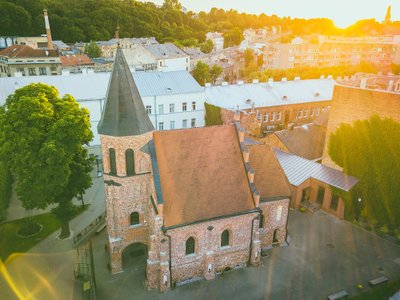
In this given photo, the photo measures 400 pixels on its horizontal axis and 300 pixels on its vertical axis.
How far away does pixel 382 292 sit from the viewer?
2416 centimetres

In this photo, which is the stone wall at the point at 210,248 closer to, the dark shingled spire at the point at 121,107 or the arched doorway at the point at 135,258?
the arched doorway at the point at 135,258

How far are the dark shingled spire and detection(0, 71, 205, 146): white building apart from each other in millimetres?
23572

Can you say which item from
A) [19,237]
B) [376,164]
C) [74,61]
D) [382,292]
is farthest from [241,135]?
[74,61]

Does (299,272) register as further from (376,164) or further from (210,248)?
(376,164)

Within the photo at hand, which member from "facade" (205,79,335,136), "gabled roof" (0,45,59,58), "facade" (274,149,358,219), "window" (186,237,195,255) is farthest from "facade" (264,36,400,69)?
"window" (186,237,195,255)

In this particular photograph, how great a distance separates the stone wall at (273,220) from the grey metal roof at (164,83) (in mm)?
26943

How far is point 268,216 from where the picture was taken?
2733 centimetres

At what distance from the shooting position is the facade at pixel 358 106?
30281mm

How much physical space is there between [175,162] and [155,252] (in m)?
6.52

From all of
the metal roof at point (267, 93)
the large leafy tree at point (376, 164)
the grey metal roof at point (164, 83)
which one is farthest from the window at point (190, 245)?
the metal roof at point (267, 93)

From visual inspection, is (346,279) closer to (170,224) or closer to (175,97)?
(170,224)

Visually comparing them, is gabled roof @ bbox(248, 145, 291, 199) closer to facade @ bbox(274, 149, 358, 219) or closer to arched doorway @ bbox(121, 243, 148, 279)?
facade @ bbox(274, 149, 358, 219)

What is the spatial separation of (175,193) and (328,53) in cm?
10193

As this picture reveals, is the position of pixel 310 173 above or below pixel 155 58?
below
